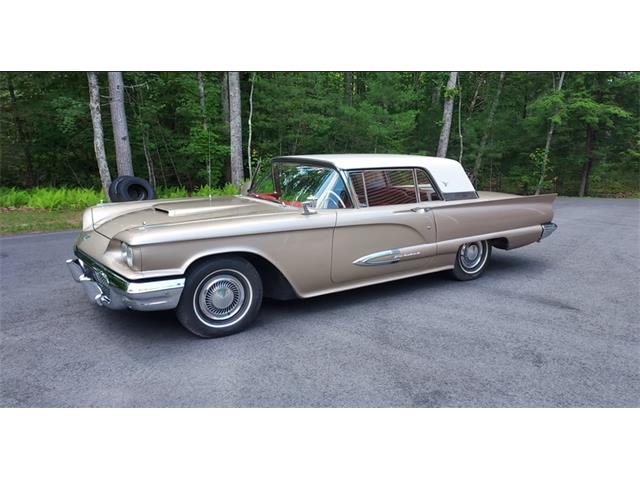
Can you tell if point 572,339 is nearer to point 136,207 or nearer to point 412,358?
point 412,358

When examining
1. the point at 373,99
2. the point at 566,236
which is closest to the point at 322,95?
the point at 373,99

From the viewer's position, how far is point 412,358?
10.9 ft

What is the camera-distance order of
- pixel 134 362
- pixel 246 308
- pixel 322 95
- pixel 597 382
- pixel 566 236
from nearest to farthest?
pixel 597 382 < pixel 134 362 < pixel 246 308 < pixel 566 236 < pixel 322 95

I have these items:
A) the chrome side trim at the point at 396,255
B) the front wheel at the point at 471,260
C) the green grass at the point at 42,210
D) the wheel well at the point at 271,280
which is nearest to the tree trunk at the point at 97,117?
the green grass at the point at 42,210

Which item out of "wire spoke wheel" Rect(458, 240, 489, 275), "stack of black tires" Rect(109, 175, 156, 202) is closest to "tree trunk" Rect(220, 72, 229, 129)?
"stack of black tires" Rect(109, 175, 156, 202)

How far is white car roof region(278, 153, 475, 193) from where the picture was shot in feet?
14.7

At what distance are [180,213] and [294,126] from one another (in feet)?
44.3

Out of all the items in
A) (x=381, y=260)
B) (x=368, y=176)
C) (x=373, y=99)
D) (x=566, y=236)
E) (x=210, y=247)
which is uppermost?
(x=373, y=99)

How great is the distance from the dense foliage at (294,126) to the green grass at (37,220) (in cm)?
367

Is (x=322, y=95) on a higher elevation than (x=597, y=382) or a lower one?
higher

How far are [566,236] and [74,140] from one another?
1632cm

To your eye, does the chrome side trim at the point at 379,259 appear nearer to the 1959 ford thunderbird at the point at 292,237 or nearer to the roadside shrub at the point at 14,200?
the 1959 ford thunderbird at the point at 292,237

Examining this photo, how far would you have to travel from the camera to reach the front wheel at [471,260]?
5285 mm

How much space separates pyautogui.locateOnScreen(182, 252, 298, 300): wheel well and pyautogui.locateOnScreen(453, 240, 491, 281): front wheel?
2290 mm
